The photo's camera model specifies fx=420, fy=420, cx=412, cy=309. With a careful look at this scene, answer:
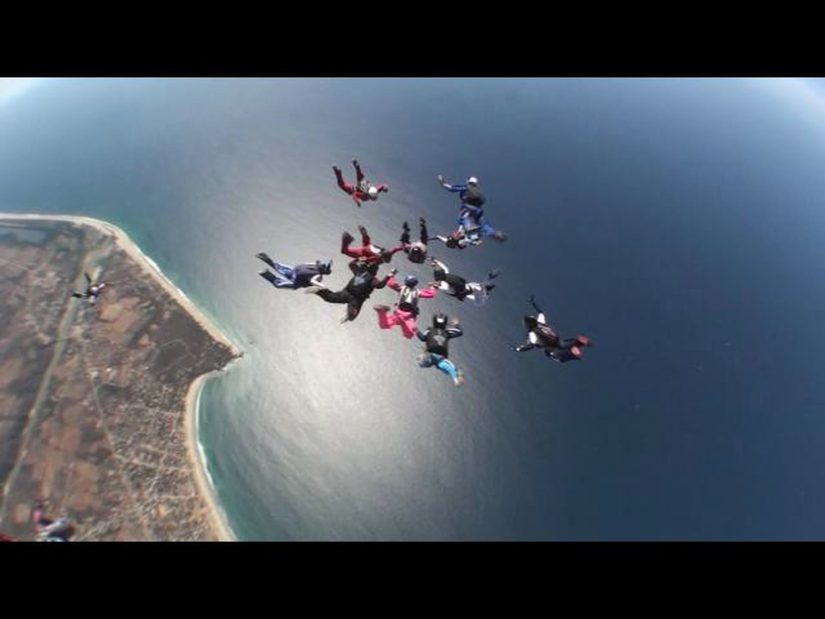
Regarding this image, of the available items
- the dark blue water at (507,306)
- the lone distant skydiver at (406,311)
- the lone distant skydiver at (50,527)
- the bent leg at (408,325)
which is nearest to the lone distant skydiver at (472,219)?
the lone distant skydiver at (406,311)

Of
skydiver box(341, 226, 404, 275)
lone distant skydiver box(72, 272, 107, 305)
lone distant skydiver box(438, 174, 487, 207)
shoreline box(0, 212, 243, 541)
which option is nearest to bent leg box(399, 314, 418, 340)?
skydiver box(341, 226, 404, 275)

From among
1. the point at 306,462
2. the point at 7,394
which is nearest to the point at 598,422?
the point at 306,462

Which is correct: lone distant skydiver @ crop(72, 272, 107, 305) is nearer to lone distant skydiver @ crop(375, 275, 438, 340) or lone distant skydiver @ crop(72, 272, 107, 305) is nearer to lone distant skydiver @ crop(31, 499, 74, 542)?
lone distant skydiver @ crop(31, 499, 74, 542)

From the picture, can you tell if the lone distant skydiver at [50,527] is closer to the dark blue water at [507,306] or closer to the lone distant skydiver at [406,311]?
the dark blue water at [507,306]

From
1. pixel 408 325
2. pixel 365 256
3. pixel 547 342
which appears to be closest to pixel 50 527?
pixel 408 325

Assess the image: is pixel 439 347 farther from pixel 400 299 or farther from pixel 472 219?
pixel 472 219
